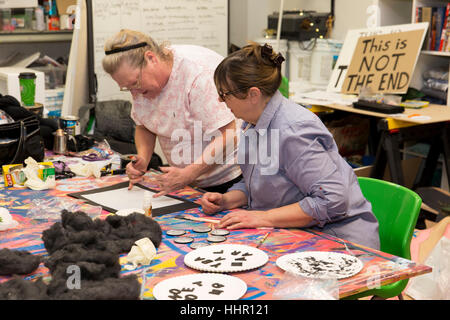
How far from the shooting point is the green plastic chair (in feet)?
6.07

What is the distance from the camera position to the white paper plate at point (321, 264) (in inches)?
53.2

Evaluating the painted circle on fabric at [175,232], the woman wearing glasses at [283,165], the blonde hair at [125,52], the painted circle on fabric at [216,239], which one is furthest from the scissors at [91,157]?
the painted circle on fabric at [216,239]

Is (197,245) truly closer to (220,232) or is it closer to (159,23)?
(220,232)

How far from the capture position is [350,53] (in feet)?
12.8

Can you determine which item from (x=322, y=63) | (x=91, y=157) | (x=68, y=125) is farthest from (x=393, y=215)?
(x=322, y=63)

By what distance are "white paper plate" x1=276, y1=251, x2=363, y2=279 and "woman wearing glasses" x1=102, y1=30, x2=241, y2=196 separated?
73cm

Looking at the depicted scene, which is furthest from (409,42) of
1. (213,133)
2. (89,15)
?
(89,15)

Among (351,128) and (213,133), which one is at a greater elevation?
(213,133)

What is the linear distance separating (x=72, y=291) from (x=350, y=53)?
3.15m

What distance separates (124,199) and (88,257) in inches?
27.4

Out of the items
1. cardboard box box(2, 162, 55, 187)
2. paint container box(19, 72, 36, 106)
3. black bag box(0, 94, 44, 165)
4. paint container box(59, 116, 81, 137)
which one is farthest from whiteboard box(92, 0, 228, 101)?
cardboard box box(2, 162, 55, 187)

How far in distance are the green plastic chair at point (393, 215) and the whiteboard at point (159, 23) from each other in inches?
92.7

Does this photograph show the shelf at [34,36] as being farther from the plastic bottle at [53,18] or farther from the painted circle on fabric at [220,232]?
the painted circle on fabric at [220,232]

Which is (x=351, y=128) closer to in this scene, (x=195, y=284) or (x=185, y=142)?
(x=185, y=142)
